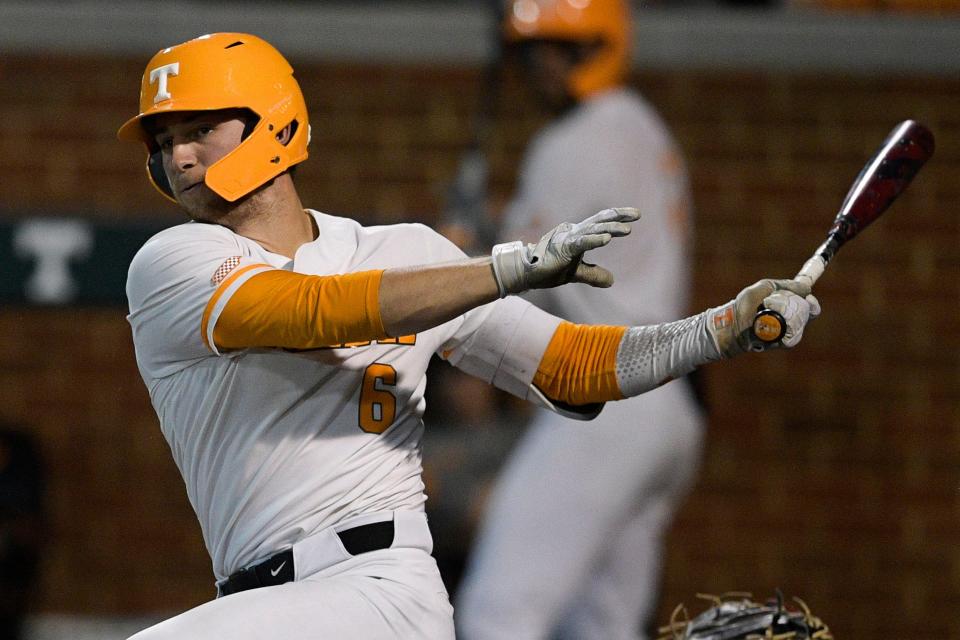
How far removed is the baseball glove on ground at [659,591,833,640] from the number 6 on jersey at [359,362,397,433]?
0.78 metres

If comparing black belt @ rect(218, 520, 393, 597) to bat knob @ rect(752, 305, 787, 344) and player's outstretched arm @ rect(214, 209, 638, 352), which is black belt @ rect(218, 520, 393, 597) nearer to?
player's outstretched arm @ rect(214, 209, 638, 352)

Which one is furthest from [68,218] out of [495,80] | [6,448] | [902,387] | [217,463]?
[217,463]

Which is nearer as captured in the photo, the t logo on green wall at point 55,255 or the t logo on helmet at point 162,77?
the t logo on helmet at point 162,77

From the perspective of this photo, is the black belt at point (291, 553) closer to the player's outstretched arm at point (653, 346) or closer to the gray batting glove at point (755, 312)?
the player's outstretched arm at point (653, 346)

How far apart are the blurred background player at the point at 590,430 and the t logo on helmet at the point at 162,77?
199cm

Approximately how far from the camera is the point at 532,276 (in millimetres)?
2570

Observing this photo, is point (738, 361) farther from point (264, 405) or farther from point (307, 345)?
point (307, 345)

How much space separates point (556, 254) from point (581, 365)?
0.52 meters

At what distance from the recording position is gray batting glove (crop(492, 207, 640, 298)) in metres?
2.54

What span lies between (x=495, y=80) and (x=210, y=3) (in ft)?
4.41

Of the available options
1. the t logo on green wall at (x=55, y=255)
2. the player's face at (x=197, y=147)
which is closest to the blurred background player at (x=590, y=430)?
the player's face at (x=197, y=147)

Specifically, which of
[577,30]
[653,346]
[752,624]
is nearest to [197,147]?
[653,346]

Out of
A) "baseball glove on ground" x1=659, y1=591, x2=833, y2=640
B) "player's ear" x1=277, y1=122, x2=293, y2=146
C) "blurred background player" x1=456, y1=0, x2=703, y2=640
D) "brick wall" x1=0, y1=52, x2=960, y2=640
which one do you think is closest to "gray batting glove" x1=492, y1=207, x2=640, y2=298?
"player's ear" x1=277, y1=122, x2=293, y2=146

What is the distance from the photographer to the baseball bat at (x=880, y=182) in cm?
297
